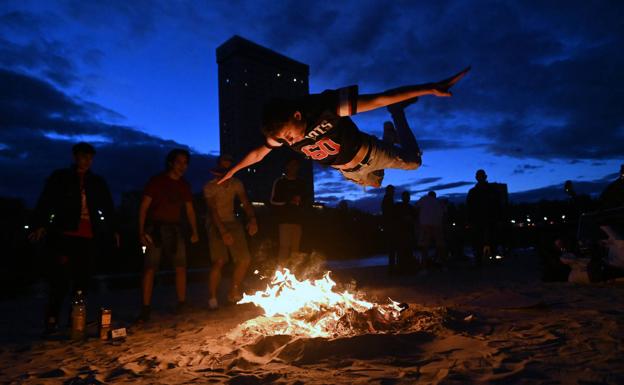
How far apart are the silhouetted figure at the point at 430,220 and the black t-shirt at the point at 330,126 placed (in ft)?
19.3

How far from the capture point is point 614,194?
21.7 ft

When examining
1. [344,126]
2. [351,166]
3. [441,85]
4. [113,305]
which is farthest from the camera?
[113,305]

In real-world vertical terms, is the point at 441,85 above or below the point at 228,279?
above

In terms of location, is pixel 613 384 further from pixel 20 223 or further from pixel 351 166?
pixel 20 223

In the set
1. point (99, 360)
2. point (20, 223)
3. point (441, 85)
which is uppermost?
point (441, 85)

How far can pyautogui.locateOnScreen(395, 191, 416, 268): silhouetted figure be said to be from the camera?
9.48 metres

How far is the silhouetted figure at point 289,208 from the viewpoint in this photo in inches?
253

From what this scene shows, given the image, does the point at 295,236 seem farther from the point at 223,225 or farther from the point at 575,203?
the point at 575,203

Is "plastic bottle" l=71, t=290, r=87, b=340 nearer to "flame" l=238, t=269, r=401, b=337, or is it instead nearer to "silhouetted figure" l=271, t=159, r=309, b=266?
"flame" l=238, t=269, r=401, b=337

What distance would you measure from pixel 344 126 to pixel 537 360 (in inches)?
103

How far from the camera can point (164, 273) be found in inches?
360

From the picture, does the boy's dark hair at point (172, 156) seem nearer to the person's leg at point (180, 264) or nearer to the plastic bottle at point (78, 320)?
the person's leg at point (180, 264)

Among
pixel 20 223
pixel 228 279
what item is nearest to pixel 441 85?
pixel 228 279

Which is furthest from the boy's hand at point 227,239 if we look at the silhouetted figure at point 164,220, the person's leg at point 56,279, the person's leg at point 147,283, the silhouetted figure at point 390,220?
the silhouetted figure at point 390,220
